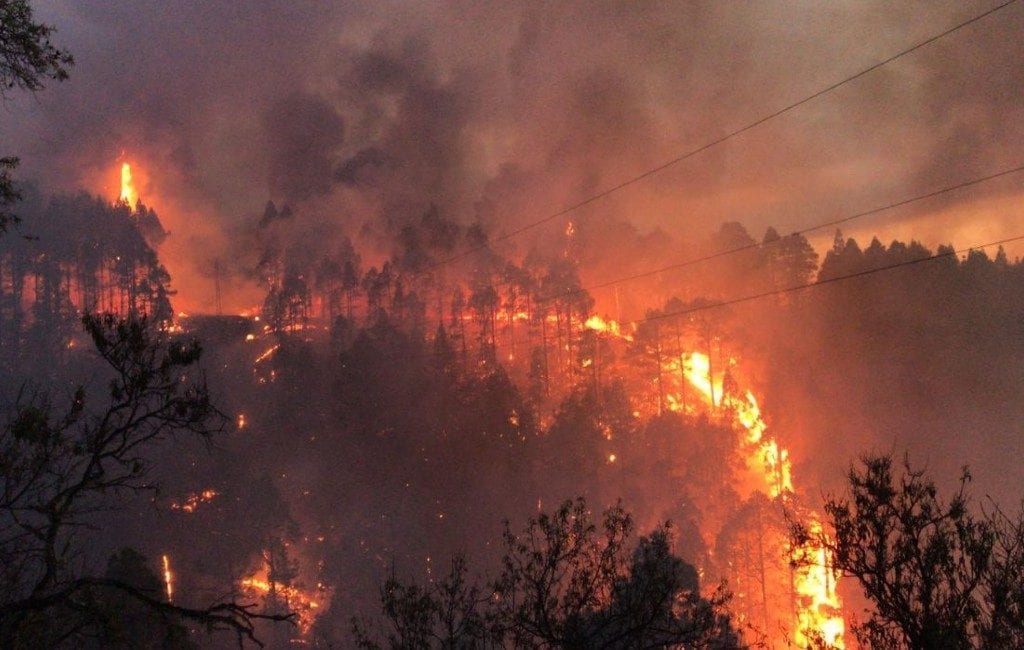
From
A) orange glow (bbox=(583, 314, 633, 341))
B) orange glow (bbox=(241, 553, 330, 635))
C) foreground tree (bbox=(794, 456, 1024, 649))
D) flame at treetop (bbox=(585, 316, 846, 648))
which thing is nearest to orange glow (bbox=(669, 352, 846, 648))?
flame at treetop (bbox=(585, 316, 846, 648))

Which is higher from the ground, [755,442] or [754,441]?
[754,441]

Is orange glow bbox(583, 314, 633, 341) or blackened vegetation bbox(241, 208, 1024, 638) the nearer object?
blackened vegetation bbox(241, 208, 1024, 638)

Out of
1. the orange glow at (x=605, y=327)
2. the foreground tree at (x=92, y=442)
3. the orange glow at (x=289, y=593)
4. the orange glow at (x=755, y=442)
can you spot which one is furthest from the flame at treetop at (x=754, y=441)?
the foreground tree at (x=92, y=442)

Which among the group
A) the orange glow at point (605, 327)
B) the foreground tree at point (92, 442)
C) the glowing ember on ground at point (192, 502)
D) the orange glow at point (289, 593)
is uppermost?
the orange glow at point (605, 327)

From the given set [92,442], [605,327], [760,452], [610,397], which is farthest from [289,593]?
[92,442]

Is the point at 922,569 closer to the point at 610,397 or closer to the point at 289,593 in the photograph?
the point at 289,593

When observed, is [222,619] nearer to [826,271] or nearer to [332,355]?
[332,355]

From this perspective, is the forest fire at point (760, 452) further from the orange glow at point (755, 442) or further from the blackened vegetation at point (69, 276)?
the blackened vegetation at point (69, 276)

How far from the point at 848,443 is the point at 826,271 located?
2949cm

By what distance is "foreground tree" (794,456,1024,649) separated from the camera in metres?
13.2

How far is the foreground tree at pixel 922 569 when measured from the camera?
43.2 ft

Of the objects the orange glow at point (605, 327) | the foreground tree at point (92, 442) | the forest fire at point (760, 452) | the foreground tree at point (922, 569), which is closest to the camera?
the foreground tree at point (92, 442)

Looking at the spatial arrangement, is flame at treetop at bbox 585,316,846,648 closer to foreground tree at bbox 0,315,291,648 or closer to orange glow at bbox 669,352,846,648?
orange glow at bbox 669,352,846,648

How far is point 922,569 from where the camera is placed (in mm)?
13711
